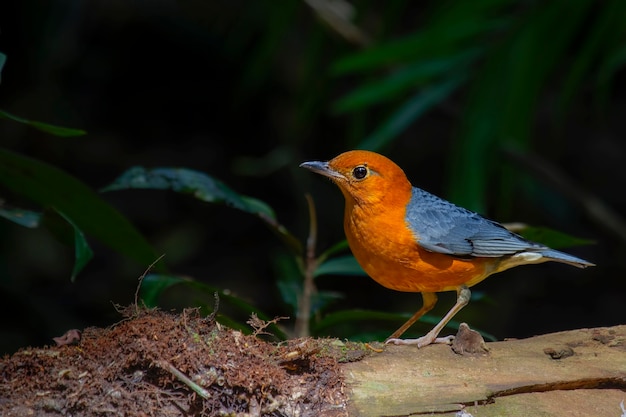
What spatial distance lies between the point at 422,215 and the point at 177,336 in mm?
1400

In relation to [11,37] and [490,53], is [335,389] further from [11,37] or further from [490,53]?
[11,37]

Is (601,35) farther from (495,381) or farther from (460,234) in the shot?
(495,381)

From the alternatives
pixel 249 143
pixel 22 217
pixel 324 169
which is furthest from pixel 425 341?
pixel 249 143

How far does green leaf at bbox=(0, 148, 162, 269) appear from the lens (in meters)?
3.46

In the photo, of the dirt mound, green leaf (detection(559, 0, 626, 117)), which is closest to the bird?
the dirt mound

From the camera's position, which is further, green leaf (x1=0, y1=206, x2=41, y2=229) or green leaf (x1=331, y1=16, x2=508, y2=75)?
green leaf (x1=331, y1=16, x2=508, y2=75)

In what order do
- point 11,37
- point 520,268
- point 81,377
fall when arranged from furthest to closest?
point 520,268 < point 11,37 < point 81,377

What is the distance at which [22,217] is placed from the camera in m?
3.39

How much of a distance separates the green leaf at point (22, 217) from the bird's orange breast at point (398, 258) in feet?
4.43

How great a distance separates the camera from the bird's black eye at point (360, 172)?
364cm

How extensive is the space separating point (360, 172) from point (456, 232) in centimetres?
51

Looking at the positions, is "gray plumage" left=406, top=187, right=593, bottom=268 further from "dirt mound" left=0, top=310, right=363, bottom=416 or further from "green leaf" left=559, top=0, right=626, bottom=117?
"green leaf" left=559, top=0, right=626, bottom=117

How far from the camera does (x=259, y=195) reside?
27.6 feet

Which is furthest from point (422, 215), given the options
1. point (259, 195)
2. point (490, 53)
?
point (259, 195)
